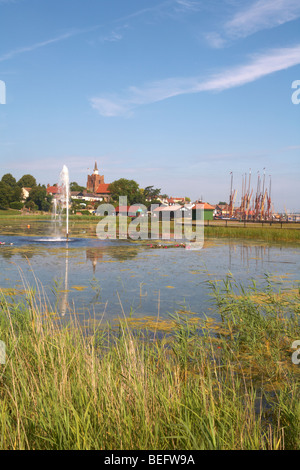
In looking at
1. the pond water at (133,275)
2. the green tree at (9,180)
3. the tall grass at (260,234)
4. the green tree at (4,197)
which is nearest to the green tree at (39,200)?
the green tree at (4,197)

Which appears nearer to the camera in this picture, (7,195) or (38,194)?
(7,195)

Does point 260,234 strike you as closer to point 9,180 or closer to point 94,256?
point 94,256

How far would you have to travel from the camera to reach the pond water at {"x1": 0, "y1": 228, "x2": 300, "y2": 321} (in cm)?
1102

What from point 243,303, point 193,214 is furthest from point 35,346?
point 193,214

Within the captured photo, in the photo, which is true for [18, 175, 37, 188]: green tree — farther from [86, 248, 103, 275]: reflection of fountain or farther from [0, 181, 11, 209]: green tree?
[86, 248, 103, 275]: reflection of fountain

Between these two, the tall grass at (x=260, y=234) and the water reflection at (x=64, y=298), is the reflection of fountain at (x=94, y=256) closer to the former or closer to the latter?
the water reflection at (x=64, y=298)

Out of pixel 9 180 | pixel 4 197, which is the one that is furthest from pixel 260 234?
pixel 9 180

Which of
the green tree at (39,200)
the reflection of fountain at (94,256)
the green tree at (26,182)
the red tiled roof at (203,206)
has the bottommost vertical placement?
the reflection of fountain at (94,256)

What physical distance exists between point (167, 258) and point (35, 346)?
17371 millimetres

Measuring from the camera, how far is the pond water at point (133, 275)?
36.1 feet

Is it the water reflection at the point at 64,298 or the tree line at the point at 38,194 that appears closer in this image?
the water reflection at the point at 64,298

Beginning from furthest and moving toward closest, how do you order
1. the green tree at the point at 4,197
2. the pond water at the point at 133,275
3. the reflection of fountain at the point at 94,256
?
the green tree at the point at 4,197 < the reflection of fountain at the point at 94,256 < the pond water at the point at 133,275

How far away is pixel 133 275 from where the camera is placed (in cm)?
1638
